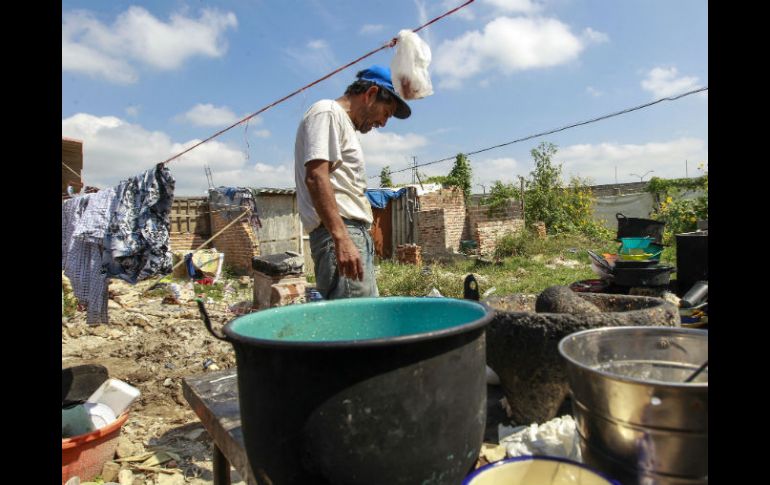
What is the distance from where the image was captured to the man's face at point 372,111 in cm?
252

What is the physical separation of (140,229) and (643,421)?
4.51 meters

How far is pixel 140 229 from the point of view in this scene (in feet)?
14.2

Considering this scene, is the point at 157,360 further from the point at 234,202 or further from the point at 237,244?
the point at 234,202

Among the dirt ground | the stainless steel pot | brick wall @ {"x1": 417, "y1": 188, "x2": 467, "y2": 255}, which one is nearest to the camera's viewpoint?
the stainless steel pot

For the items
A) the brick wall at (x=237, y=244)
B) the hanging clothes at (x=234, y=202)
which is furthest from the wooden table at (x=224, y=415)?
the hanging clothes at (x=234, y=202)

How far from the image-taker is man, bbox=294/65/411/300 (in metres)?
2.15

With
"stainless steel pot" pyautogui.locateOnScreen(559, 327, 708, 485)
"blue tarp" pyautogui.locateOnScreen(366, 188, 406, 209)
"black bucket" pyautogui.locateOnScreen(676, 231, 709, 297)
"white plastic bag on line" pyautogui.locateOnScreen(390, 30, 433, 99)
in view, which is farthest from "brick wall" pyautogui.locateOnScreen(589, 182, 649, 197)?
"stainless steel pot" pyautogui.locateOnScreen(559, 327, 708, 485)

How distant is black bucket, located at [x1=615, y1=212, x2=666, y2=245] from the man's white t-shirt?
528 cm

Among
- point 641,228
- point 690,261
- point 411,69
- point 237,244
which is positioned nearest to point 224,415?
point 411,69

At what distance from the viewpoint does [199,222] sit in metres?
12.8

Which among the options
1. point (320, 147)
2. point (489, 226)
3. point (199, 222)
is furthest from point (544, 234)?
point (320, 147)

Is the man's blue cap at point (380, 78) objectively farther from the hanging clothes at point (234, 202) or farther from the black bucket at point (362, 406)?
the hanging clothes at point (234, 202)

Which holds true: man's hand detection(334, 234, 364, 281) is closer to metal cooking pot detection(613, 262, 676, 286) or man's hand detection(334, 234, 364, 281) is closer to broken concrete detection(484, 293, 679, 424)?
broken concrete detection(484, 293, 679, 424)
